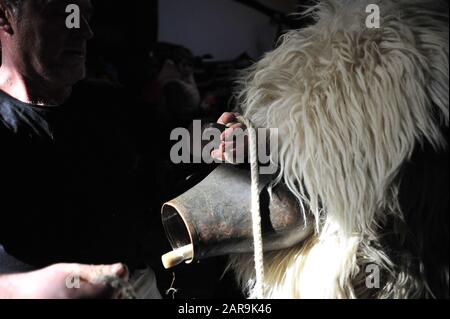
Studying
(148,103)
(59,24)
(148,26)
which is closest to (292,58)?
(59,24)

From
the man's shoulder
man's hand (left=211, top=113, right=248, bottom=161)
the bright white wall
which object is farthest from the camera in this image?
the bright white wall

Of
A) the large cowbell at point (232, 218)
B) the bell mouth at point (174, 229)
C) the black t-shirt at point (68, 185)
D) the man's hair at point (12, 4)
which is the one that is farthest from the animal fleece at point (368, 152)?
the man's hair at point (12, 4)

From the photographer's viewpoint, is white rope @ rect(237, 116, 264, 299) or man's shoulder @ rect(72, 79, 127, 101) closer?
white rope @ rect(237, 116, 264, 299)

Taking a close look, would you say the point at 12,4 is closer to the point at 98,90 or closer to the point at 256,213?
the point at 98,90

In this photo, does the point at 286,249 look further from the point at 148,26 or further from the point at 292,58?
the point at 148,26

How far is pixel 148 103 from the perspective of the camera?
1013 mm

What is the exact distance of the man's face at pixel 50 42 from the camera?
26.0 inches

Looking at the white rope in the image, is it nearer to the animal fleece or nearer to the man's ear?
the animal fleece

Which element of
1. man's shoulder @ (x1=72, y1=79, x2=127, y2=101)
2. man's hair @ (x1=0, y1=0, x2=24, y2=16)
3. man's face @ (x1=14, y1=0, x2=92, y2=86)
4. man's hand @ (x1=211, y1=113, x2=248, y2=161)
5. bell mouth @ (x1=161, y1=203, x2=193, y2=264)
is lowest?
bell mouth @ (x1=161, y1=203, x2=193, y2=264)

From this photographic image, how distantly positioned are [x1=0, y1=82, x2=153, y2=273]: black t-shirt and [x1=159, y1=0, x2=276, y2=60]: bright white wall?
14.6 inches

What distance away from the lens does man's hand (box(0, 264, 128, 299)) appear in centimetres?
51

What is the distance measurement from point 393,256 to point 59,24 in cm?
60

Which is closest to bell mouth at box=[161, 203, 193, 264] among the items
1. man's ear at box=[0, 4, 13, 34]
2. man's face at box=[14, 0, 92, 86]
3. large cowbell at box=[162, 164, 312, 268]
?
large cowbell at box=[162, 164, 312, 268]
